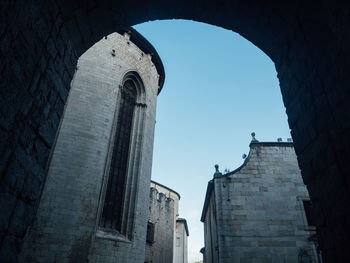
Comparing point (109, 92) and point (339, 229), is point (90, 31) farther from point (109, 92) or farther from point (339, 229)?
point (109, 92)

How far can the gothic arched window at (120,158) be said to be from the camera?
29.2 ft

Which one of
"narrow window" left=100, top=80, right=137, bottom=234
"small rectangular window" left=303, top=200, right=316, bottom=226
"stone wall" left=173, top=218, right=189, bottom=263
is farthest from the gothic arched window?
"stone wall" left=173, top=218, right=189, bottom=263

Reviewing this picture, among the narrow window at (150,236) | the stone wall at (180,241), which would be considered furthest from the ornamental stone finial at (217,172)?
the stone wall at (180,241)

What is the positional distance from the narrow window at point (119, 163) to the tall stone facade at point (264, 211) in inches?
142

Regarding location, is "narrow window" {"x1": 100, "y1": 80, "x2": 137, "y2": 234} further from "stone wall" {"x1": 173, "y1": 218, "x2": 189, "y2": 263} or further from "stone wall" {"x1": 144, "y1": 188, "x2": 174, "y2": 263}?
"stone wall" {"x1": 173, "y1": 218, "x2": 189, "y2": 263}

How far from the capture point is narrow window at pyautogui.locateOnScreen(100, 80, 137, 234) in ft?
29.1

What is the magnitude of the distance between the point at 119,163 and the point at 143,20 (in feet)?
23.2

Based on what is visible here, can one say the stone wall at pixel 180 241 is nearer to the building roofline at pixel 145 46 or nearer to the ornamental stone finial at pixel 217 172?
the building roofline at pixel 145 46

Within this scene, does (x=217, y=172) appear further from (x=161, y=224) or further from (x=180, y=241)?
(x=180, y=241)

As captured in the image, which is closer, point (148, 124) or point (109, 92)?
point (109, 92)

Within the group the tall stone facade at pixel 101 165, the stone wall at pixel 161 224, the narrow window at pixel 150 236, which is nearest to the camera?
the tall stone facade at pixel 101 165

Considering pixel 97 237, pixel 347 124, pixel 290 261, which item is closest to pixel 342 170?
pixel 347 124

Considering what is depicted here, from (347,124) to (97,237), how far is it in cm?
748

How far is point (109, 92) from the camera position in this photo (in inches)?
389
